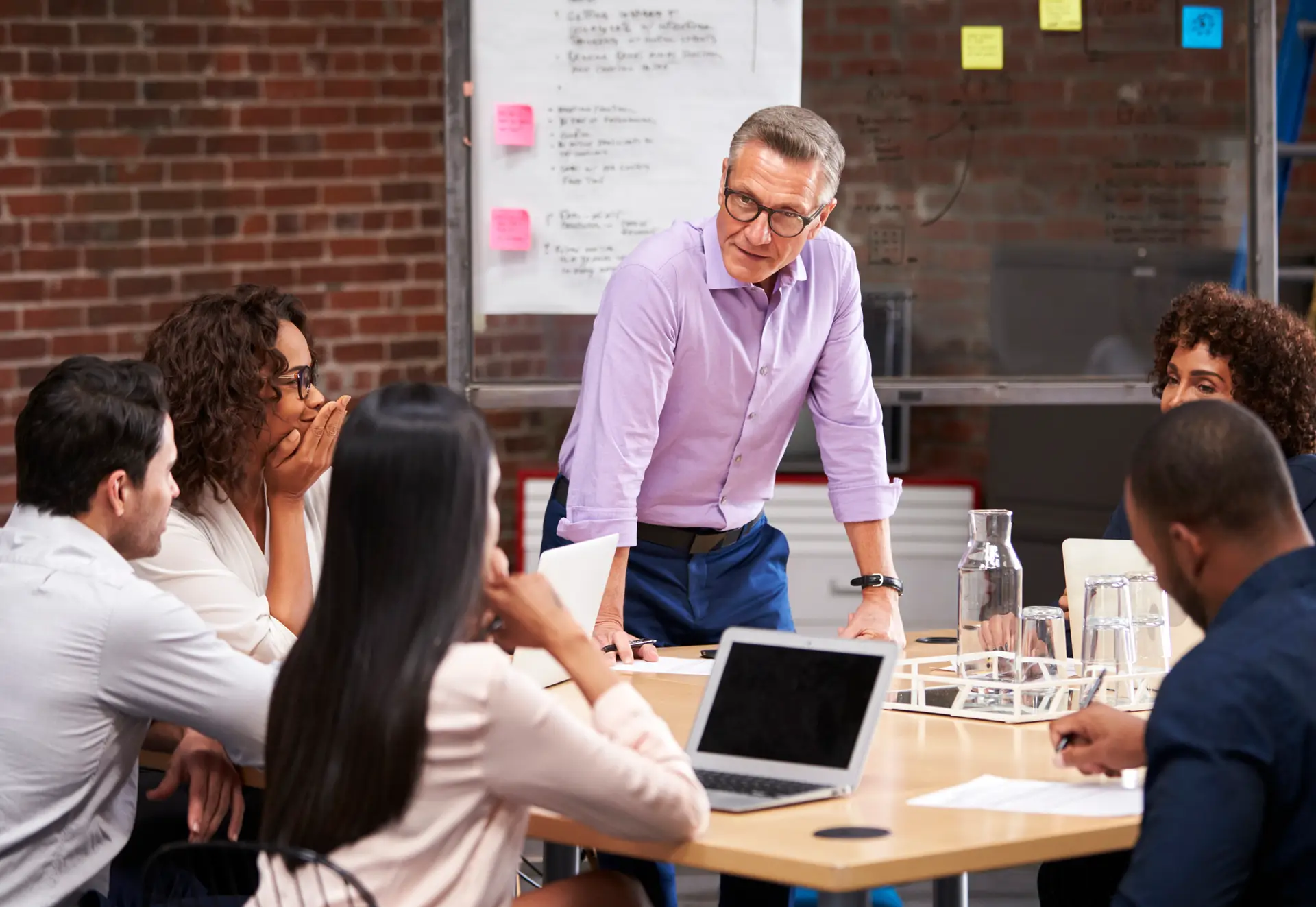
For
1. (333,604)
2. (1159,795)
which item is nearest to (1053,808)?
(1159,795)

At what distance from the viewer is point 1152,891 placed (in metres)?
1.33

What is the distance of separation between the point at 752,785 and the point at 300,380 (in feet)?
3.62

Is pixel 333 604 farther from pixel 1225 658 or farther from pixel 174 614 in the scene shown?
pixel 1225 658

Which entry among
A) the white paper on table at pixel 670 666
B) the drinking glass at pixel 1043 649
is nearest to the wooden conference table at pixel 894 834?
the drinking glass at pixel 1043 649

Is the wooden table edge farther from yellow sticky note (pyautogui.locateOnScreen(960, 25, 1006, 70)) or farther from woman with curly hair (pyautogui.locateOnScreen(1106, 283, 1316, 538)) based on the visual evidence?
yellow sticky note (pyautogui.locateOnScreen(960, 25, 1006, 70))

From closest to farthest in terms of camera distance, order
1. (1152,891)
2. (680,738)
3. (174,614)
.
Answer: (1152,891) < (174,614) < (680,738)

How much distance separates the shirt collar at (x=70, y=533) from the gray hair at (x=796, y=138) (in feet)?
3.86

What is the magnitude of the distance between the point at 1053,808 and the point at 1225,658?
367 mm

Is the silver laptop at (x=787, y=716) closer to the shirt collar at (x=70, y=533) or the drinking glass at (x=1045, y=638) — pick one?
the drinking glass at (x=1045, y=638)

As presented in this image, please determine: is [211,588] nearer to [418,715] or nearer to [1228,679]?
[418,715]

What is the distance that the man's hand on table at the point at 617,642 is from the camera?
2.46 m

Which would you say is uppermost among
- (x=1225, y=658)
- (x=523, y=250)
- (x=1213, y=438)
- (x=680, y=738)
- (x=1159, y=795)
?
(x=523, y=250)

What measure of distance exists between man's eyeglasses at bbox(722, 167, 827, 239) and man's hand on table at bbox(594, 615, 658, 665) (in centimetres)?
67

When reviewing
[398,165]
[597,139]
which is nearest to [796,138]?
[597,139]
